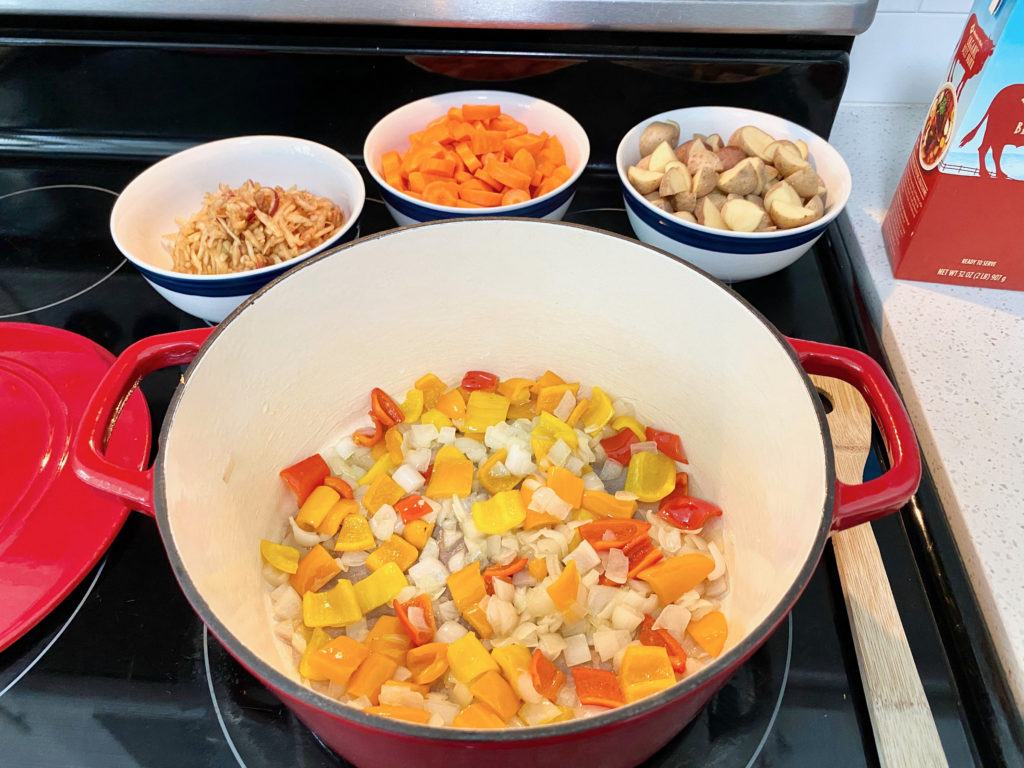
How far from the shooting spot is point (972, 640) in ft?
2.39

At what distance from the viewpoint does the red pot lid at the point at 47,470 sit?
0.76 metres

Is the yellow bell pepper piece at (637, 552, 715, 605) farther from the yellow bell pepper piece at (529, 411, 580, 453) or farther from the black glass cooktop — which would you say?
the yellow bell pepper piece at (529, 411, 580, 453)

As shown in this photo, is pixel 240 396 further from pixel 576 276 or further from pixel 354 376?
pixel 576 276

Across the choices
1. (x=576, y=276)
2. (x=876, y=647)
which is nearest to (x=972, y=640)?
(x=876, y=647)

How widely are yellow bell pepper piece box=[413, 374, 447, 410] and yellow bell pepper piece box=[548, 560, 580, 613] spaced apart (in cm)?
33

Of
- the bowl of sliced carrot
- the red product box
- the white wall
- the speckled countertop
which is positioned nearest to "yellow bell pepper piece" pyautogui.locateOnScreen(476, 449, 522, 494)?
the bowl of sliced carrot

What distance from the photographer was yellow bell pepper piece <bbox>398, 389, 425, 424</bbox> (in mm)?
973

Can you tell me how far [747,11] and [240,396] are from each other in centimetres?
87

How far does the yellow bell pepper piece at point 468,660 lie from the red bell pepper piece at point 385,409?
337 millimetres

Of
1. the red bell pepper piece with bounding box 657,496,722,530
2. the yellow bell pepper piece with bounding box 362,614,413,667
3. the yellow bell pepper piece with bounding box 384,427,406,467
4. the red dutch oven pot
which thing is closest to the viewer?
the red dutch oven pot

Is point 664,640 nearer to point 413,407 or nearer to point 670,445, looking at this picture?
point 670,445

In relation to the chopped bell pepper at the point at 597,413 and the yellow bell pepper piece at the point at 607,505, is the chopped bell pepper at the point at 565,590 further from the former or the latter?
the chopped bell pepper at the point at 597,413

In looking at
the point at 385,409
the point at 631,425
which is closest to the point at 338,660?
the point at 385,409

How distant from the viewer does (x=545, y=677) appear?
0.69 metres
